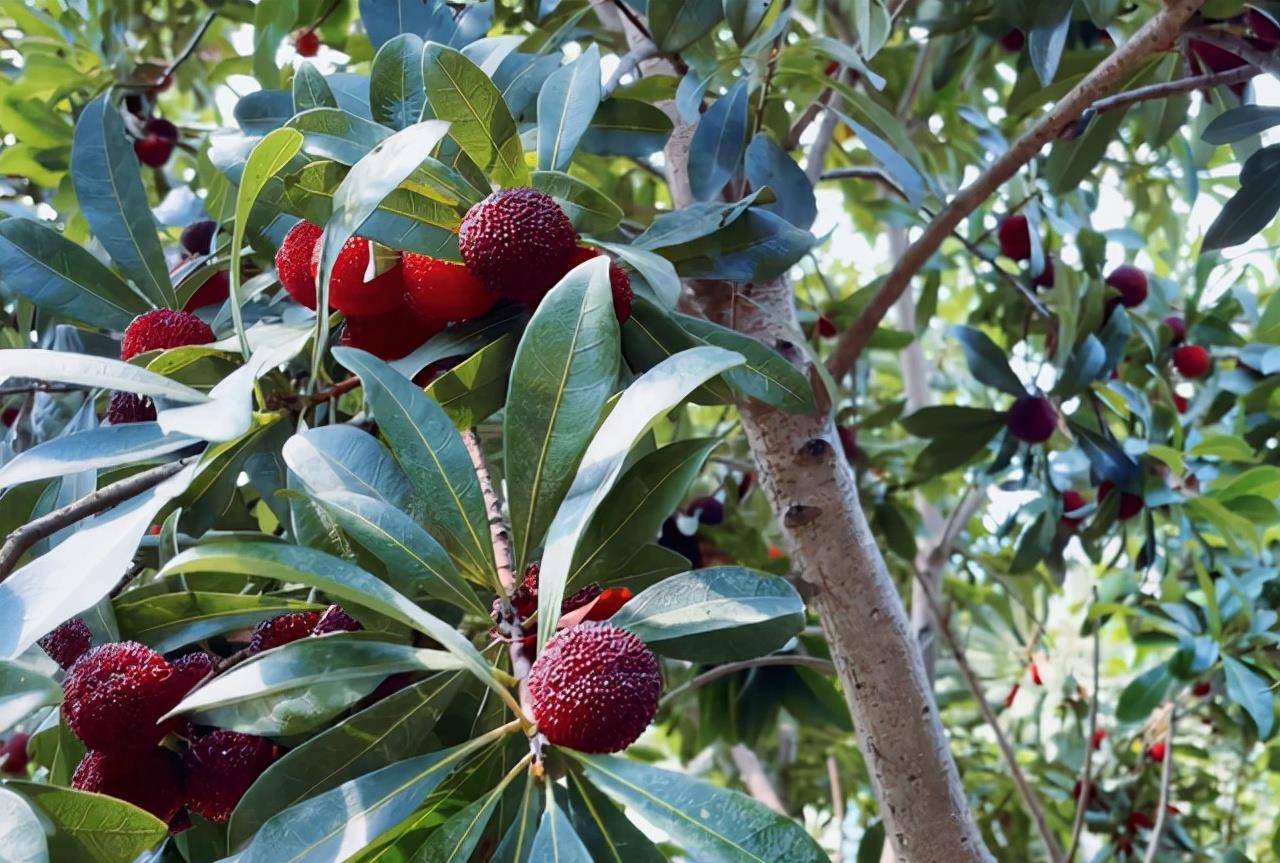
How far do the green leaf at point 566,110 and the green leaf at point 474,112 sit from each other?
31 mm

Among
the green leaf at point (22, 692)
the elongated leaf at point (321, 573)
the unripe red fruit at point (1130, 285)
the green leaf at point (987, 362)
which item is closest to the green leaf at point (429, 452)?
the elongated leaf at point (321, 573)

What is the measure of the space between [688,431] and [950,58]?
2.14 feet

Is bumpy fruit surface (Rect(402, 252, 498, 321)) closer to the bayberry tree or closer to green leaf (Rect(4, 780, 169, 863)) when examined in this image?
the bayberry tree

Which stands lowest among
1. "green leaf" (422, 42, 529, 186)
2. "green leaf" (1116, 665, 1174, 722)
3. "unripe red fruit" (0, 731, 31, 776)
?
"unripe red fruit" (0, 731, 31, 776)

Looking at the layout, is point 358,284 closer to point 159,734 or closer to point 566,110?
point 566,110

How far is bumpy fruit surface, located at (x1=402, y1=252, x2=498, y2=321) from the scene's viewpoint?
2.45 feet

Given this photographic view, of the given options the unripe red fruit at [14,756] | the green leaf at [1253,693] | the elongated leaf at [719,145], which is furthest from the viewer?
the green leaf at [1253,693]

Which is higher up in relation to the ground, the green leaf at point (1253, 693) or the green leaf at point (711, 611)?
the green leaf at point (711, 611)

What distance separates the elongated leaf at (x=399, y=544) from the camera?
61 cm

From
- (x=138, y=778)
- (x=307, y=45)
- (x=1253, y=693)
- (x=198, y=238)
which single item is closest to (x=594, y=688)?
(x=138, y=778)

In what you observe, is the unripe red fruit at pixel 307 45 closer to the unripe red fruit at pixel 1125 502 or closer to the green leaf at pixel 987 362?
the green leaf at pixel 987 362

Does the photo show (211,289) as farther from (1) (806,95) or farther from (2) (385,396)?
(1) (806,95)

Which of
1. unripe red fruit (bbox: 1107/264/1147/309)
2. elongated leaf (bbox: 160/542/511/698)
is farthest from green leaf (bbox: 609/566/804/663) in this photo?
unripe red fruit (bbox: 1107/264/1147/309)

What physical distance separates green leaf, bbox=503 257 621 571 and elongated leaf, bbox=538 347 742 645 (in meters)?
0.04
